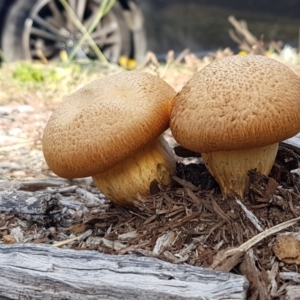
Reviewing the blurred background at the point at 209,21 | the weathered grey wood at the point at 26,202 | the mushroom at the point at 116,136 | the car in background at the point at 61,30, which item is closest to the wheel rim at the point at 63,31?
the car in background at the point at 61,30

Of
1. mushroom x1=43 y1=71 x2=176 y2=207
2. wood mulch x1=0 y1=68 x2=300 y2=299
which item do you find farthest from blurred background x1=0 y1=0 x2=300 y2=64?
mushroom x1=43 y1=71 x2=176 y2=207

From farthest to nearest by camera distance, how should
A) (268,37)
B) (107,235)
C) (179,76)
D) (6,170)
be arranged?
(268,37) → (179,76) → (6,170) → (107,235)

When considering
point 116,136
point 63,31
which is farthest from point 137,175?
point 63,31

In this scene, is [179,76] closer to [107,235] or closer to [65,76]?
[65,76]

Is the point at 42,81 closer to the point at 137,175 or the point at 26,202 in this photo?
the point at 26,202

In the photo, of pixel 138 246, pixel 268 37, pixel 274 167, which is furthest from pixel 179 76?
pixel 138 246

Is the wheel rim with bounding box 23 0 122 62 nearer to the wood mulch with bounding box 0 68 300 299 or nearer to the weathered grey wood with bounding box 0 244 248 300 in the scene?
the wood mulch with bounding box 0 68 300 299
